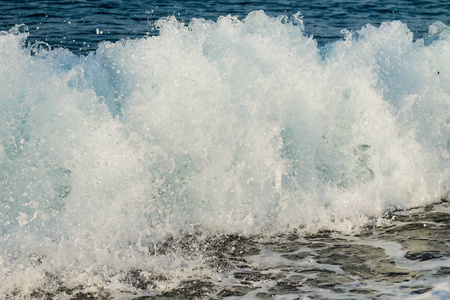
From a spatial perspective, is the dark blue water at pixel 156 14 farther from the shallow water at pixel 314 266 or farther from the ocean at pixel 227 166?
the shallow water at pixel 314 266

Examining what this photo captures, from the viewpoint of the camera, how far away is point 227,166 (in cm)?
605

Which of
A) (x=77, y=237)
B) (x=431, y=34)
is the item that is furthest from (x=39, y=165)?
(x=431, y=34)

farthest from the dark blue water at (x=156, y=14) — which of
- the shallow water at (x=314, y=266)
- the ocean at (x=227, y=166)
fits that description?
the shallow water at (x=314, y=266)

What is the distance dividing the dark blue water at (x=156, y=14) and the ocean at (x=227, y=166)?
12.1 ft

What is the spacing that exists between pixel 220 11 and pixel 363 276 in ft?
30.1

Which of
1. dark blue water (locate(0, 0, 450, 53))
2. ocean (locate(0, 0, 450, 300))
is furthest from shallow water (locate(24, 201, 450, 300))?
dark blue water (locate(0, 0, 450, 53))

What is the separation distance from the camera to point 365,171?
6523mm

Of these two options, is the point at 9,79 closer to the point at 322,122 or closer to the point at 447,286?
the point at 322,122

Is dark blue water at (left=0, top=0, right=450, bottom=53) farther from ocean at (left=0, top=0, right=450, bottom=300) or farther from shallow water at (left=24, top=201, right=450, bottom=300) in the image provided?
shallow water at (left=24, top=201, right=450, bottom=300)

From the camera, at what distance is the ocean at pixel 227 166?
4.68m

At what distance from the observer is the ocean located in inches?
184

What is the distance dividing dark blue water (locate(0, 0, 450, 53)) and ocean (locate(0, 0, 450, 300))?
12.1 feet

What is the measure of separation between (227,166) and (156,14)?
713 cm

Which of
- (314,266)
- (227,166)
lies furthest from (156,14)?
(314,266)
